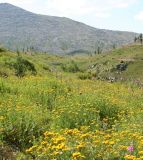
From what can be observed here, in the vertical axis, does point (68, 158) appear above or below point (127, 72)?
above

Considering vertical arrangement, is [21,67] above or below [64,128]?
above

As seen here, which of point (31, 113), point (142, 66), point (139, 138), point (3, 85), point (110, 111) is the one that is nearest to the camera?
point (139, 138)

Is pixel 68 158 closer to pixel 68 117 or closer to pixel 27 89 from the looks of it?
pixel 68 117

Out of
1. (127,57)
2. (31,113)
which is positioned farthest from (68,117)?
(127,57)

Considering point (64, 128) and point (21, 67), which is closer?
point (64, 128)

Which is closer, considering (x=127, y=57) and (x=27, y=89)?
(x=27, y=89)

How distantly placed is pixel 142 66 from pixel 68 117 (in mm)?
107599

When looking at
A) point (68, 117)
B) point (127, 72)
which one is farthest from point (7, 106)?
point (127, 72)

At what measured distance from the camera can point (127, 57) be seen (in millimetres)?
141250

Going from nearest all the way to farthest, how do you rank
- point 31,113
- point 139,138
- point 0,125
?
1. point 139,138
2. point 0,125
3. point 31,113

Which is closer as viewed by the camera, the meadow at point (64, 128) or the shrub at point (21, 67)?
the meadow at point (64, 128)

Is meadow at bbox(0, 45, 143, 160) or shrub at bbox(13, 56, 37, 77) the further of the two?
shrub at bbox(13, 56, 37, 77)

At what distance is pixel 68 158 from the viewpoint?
23.4ft

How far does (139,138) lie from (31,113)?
4275 mm
